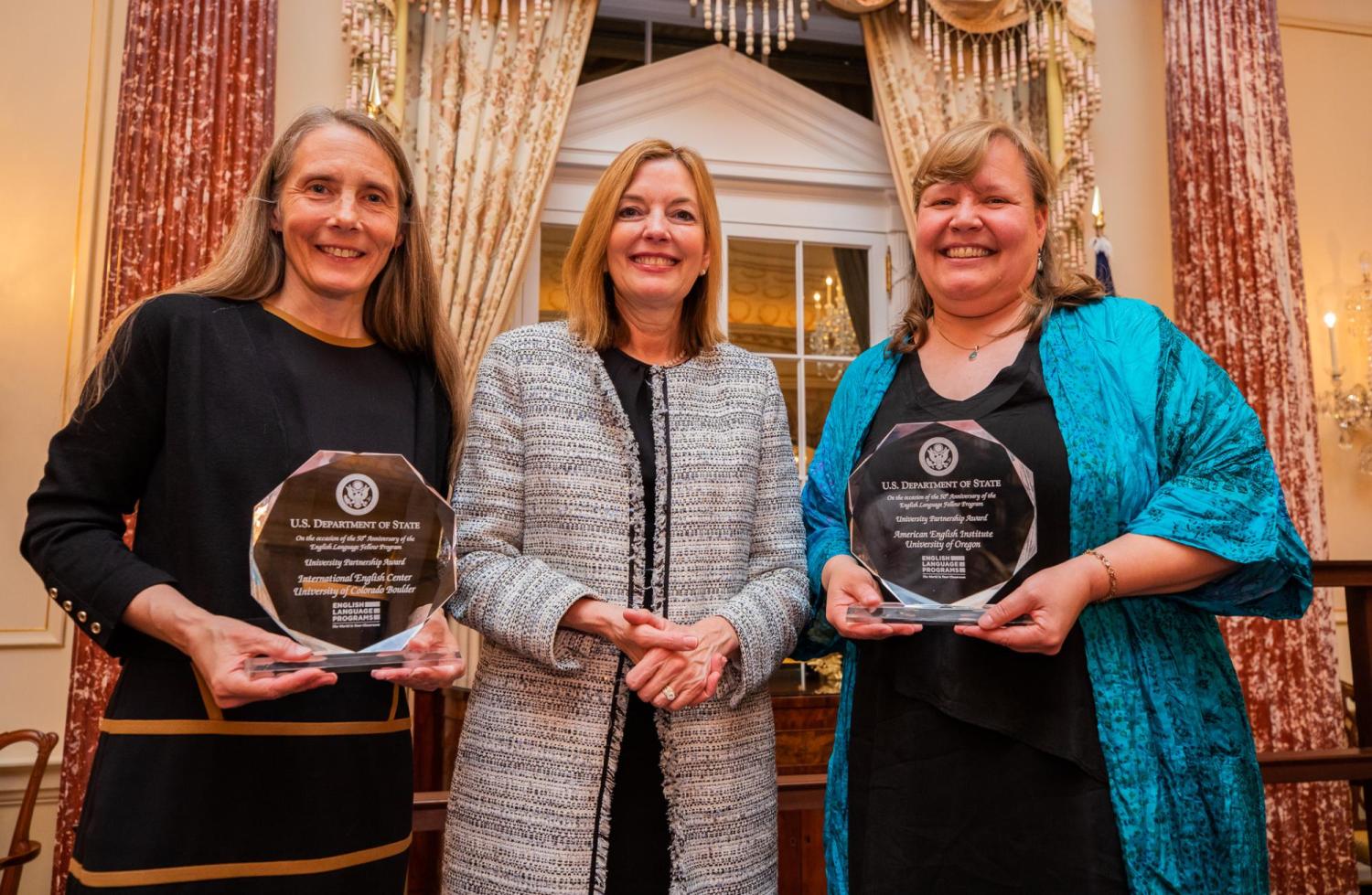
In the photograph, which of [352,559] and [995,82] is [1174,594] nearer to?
[352,559]

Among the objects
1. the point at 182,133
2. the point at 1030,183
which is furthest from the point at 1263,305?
the point at 182,133

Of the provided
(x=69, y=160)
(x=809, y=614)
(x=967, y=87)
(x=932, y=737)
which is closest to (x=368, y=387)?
(x=809, y=614)

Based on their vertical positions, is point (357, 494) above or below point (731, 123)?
below

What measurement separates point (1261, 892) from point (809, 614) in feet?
2.21

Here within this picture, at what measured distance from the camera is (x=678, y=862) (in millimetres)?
1353

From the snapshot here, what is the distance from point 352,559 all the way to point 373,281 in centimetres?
47

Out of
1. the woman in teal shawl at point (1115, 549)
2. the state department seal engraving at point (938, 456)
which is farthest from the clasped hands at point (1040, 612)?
the state department seal engraving at point (938, 456)

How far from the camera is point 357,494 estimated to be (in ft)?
3.70

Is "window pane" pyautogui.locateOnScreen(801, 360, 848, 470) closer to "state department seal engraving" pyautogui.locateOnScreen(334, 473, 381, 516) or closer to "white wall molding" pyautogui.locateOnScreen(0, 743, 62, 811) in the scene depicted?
"white wall molding" pyautogui.locateOnScreen(0, 743, 62, 811)

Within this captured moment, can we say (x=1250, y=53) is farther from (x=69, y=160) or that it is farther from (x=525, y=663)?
(x=69, y=160)

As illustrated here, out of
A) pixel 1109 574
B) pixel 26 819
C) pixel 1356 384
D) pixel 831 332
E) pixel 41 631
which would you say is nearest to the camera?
pixel 1109 574

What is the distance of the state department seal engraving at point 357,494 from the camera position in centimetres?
112

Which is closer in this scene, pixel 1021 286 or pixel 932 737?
pixel 932 737

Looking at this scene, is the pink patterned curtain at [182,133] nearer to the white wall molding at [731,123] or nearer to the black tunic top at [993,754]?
the white wall molding at [731,123]
